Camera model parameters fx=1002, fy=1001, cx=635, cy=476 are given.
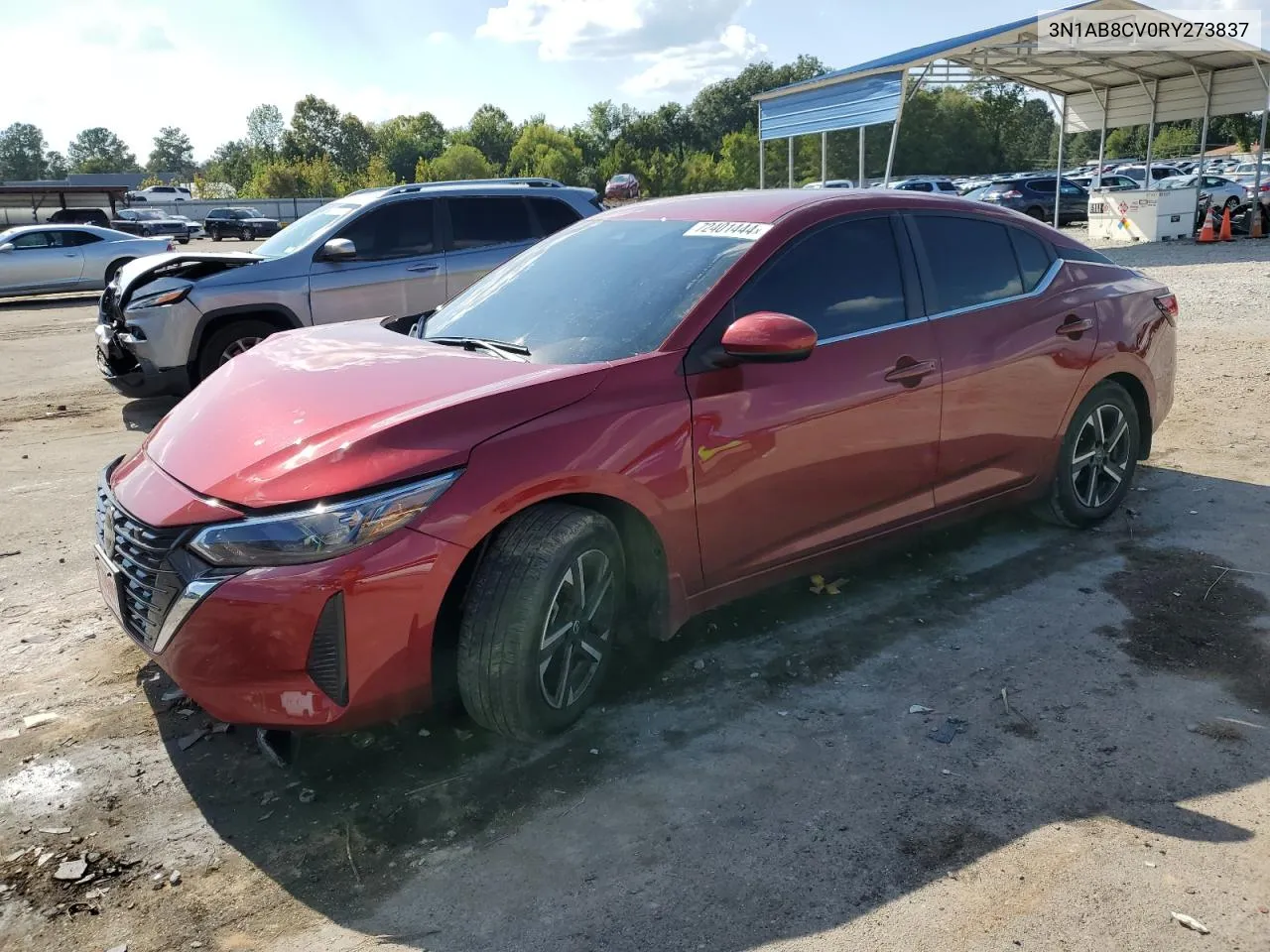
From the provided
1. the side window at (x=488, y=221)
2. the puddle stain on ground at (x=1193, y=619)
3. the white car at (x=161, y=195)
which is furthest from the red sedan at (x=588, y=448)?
the white car at (x=161, y=195)

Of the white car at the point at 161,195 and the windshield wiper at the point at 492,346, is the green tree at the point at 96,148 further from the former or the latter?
the windshield wiper at the point at 492,346

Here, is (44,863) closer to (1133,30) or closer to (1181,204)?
(1133,30)

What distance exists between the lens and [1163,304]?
17.7ft

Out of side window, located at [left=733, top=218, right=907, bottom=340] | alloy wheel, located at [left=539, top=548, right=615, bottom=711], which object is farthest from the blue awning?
alloy wheel, located at [left=539, top=548, right=615, bottom=711]

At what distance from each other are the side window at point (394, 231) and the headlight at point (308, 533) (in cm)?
633

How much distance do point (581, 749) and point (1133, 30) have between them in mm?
22070

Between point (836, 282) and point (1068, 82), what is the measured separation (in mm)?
25935

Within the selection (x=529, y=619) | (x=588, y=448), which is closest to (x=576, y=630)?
(x=529, y=619)

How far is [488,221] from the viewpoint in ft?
30.1

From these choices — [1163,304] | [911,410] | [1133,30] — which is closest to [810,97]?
[1133,30]

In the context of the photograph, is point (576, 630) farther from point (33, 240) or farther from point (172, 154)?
point (172, 154)

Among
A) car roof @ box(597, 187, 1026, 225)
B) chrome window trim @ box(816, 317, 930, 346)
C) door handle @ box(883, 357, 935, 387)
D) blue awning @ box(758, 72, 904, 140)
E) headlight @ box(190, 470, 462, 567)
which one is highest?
blue awning @ box(758, 72, 904, 140)

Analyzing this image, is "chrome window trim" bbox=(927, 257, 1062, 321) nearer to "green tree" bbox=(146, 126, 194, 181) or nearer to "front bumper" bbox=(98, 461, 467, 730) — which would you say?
"front bumper" bbox=(98, 461, 467, 730)

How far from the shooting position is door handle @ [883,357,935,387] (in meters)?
4.06
